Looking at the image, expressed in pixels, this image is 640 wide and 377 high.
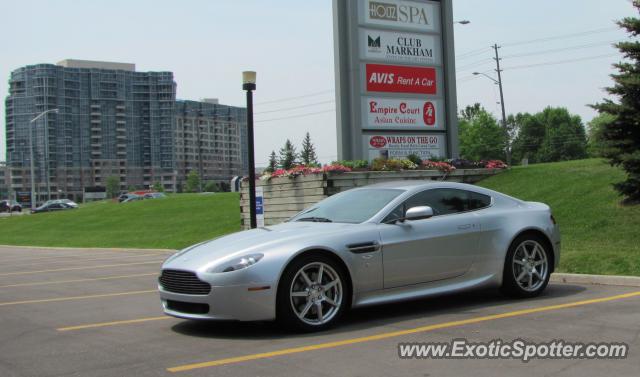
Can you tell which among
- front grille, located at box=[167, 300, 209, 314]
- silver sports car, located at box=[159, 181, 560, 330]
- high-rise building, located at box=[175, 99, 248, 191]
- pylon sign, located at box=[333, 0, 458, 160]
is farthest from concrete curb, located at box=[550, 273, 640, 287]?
high-rise building, located at box=[175, 99, 248, 191]

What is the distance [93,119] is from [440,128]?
392ft

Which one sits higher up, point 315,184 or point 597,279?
point 315,184

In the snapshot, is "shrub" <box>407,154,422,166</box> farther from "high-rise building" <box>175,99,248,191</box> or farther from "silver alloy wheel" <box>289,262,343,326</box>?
"high-rise building" <box>175,99,248,191</box>

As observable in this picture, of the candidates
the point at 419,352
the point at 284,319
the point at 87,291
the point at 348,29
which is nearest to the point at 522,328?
the point at 419,352

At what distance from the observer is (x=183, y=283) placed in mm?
6098

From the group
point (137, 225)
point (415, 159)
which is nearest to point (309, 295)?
point (415, 159)

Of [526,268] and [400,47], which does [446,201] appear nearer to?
[526,268]

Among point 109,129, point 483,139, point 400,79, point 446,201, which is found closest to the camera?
point 446,201

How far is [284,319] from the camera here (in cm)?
588

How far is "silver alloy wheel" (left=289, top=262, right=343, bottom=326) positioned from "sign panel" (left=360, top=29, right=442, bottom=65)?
37.9 ft

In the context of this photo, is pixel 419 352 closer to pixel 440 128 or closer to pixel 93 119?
pixel 440 128

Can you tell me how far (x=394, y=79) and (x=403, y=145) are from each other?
1757mm

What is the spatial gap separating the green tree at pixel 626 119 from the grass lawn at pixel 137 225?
40.8ft

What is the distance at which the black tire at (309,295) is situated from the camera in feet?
19.2
